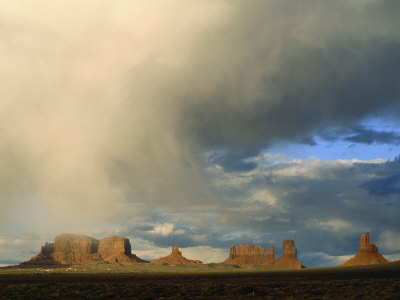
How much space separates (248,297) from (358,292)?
48.2 feet

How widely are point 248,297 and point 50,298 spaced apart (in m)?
25.9

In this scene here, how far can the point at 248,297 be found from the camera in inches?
2035

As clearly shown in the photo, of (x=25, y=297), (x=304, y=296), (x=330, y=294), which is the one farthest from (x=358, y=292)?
(x=25, y=297)

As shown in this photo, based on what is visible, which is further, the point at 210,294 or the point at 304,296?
the point at 210,294

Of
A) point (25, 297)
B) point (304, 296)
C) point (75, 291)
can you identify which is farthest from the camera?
point (75, 291)

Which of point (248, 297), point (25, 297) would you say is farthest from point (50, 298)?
point (248, 297)

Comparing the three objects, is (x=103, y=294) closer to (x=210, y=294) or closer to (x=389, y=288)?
(x=210, y=294)

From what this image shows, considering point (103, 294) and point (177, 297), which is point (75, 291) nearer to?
point (103, 294)

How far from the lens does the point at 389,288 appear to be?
186 ft

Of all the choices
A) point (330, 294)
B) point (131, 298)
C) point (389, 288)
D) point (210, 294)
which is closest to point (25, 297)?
point (131, 298)

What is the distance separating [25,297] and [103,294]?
1010 cm

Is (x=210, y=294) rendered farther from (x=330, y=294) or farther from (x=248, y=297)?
(x=330, y=294)

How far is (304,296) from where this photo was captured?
50562mm

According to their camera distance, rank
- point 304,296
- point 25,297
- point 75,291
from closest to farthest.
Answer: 1. point 304,296
2. point 25,297
3. point 75,291
